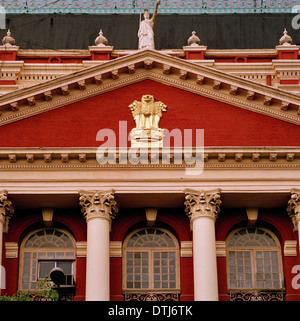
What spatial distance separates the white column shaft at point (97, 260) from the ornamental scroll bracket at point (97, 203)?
180 millimetres

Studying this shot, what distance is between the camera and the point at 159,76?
40.6 m

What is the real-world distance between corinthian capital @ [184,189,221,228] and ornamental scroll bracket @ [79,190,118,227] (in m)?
2.58

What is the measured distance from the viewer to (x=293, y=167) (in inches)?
1540

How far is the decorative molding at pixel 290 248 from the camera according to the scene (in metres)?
39.4

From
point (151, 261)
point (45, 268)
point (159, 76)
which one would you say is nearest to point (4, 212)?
point (45, 268)

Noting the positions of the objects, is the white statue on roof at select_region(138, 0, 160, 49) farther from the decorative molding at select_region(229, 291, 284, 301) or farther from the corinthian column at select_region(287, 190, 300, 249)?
the decorative molding at select_region(229, 291, 284, 301)

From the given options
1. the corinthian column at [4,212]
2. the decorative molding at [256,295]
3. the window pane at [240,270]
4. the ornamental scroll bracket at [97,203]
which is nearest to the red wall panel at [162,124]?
the ornamental scroll bracket at [97,203]

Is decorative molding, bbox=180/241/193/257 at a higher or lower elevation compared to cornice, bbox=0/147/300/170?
lower

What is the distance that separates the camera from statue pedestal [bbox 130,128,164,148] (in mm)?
39281

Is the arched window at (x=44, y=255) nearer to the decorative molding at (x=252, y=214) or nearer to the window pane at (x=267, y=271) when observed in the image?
the decorative molding at (x=252, y=214)

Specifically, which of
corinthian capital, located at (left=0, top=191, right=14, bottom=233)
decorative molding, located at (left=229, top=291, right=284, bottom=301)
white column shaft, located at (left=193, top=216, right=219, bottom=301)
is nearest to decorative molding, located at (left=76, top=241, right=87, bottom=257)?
corinthian capital, located at (left=0, top=191, right=14, bottom=233)

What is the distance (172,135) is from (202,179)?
192 cm

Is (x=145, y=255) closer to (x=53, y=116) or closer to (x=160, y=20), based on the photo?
→ (x=53, y=116)

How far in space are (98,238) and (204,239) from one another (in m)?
3.52
